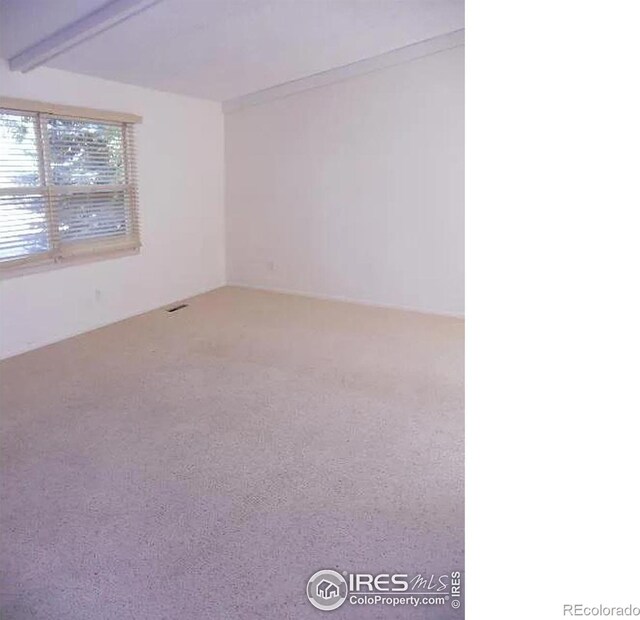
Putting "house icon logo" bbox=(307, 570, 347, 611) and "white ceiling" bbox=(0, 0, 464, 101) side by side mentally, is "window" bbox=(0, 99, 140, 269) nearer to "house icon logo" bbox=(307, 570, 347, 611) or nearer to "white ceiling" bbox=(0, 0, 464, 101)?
"white ceiling" bbox=(0, 0, 464, 101)

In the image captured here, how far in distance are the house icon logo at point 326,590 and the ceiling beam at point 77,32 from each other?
3.04 meters

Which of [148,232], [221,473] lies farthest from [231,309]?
[221,473]

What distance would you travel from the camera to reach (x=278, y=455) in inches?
109

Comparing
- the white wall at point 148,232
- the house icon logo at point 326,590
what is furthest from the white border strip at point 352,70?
the house icon logo at point 326,590

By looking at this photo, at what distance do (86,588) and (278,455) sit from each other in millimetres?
1062

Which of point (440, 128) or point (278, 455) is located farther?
point (440, 128)

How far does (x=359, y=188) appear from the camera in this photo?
571cm

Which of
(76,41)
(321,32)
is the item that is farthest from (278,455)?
(321,32)

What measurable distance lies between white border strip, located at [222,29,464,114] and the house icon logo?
4248 millimetres

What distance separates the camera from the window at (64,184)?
4.13 meters

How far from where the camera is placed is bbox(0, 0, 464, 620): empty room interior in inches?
79.9

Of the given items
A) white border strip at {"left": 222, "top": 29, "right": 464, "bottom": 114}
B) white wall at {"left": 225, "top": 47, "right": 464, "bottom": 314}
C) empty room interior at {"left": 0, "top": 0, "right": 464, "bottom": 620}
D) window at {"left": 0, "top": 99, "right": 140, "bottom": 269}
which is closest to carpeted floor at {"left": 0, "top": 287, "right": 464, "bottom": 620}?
empty room interior at {"left": 0, "top": 0, "right": 464, "bottom": 620}

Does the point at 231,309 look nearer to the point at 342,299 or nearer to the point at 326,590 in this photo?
the point at 342,299
